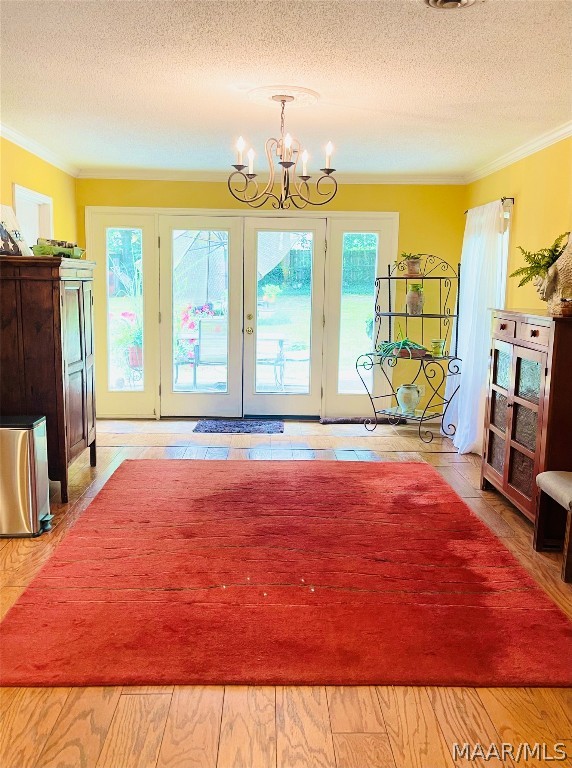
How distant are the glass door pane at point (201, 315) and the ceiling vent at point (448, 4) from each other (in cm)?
411

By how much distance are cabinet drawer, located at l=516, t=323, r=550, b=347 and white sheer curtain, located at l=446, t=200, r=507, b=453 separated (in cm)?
139

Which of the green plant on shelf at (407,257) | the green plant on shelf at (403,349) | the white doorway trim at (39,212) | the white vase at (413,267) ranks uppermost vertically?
the white doorway trim at (39,212)

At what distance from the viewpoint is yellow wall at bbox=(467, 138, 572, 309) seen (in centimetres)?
420

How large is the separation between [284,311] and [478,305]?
1893mm

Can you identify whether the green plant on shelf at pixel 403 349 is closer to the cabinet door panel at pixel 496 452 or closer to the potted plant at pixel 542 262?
the cabinet door panel at pixel 496 452

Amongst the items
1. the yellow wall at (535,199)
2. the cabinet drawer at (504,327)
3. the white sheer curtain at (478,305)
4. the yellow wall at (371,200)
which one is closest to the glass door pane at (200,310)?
the yellow wall at (371,200)

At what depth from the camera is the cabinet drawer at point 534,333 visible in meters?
3.49

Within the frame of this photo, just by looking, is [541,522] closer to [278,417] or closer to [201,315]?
[278,417]

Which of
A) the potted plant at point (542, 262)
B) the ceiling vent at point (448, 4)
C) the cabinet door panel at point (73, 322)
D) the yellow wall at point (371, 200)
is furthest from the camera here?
the yellow wall at point (371, 200)

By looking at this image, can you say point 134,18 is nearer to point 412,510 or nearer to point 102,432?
point 412,510

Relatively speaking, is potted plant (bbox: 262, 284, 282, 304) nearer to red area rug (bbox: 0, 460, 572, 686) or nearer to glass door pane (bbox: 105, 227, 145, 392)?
glass door pane (bbox: 105, 227, 145, 392)

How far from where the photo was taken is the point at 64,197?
591 centimetres

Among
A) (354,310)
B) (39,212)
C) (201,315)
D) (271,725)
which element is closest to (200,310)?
(201,315)

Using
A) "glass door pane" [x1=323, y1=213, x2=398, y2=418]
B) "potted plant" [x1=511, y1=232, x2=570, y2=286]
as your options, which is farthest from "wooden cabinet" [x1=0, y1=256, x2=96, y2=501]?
"glass door pane" [x1=323, y1=213, x2=398, y2=418]
